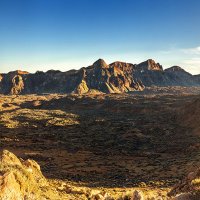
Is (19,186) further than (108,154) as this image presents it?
No

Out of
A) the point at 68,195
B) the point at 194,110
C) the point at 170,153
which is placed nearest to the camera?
the point at 68,195

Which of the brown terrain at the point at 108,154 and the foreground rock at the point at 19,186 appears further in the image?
the brown terrain at the point at 108,154

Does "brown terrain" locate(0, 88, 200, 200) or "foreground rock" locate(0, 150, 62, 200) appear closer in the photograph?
"foreground rock" locate(0, 150, 62, 200)

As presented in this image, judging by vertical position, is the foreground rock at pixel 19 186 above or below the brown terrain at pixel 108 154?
above

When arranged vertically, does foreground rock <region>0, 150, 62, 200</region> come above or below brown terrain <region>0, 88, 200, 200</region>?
above

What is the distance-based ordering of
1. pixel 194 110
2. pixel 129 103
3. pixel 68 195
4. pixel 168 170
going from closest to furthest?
pixel 68 195 → pixel 168 170 → pixel 194 110 → pixel 129 103

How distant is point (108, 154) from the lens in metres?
43.1

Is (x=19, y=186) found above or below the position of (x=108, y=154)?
above

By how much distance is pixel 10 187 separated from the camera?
582 inches

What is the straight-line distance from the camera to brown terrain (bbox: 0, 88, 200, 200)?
19.9 metres

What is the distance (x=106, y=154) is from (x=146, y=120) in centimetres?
3018

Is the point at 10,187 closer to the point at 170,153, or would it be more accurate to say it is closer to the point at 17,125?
the point at 170,153

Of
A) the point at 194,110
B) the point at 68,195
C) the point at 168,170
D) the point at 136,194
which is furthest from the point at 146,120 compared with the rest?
the point at 136,194

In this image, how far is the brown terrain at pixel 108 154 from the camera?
19.9 metres
